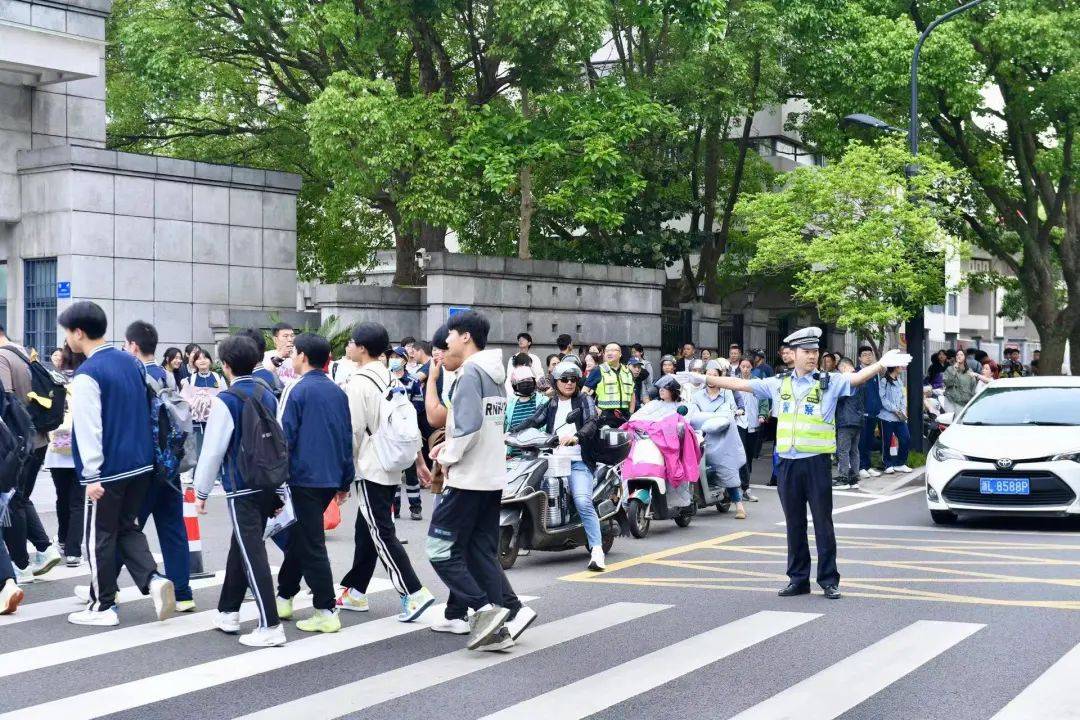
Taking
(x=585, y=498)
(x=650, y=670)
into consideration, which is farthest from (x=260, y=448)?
(x=585, y=498)

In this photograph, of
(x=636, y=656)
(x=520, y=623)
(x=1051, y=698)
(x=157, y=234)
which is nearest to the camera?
(x=1051, y=698)

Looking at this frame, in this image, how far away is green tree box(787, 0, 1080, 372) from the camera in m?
26.3

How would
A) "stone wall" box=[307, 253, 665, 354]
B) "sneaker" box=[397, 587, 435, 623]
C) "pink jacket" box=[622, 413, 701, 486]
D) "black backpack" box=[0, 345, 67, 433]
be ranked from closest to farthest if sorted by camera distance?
"sneaker" box=[397, 587, 435, 623]
"black backpack" box=[0, 345, 67, 433]
"pink jacket" box=[622, 413, 701, 486]
"stone wall" box=[307, 253, 665, 354]

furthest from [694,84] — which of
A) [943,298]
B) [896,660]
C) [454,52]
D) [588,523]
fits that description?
[896,660]

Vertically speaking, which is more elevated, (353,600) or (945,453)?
(945,453)

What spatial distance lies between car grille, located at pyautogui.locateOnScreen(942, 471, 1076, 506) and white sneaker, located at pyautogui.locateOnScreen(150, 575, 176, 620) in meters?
8.40

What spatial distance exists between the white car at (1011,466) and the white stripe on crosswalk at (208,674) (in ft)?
23.5

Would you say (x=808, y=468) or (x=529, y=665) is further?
(x=808, y=468)

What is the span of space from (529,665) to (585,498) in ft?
11.7

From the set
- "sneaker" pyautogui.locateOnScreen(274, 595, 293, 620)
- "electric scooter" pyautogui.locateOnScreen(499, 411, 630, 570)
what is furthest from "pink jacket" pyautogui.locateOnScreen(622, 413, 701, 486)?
"sneaker" pyautogui.locateOnScreen(274, 595, 293, 620)

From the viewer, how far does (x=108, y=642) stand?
306 inches

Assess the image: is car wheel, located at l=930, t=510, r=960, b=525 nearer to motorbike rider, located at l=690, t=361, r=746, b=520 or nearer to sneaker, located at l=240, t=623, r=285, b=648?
motorbike rider, located at l=690, t=361, r=746, b=520

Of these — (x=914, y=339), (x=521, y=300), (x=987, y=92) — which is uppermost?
(x=987, y=92)

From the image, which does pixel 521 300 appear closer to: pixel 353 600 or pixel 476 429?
pixel 353 600
